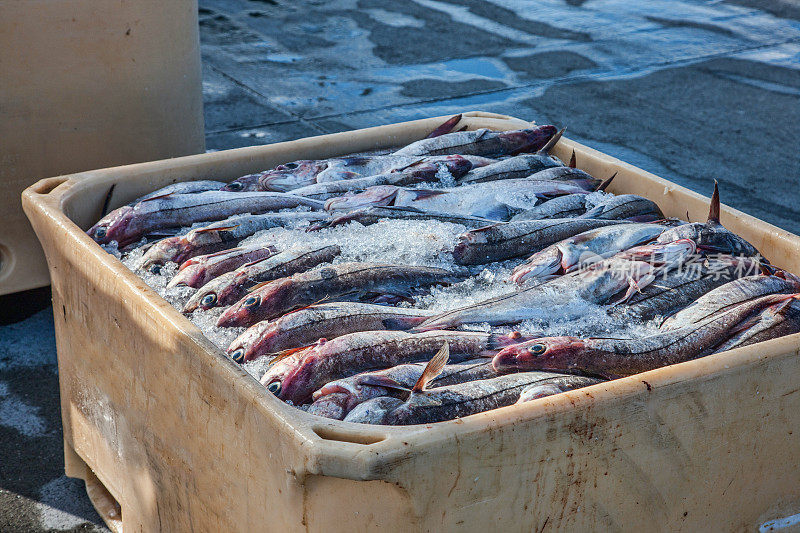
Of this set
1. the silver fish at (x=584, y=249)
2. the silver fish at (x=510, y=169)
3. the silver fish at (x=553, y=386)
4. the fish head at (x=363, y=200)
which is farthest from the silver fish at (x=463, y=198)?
the silver fish at (x=553, y=386)

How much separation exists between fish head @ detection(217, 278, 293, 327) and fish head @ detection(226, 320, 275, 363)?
99 millimetres

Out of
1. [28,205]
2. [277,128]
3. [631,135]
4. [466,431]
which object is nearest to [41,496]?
[28,205]

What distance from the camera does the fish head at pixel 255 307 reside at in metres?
2.46

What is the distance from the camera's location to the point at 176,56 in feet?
13.6

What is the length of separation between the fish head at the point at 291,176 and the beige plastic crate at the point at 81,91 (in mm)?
933

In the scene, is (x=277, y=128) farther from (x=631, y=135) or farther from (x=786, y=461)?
(x=786, y=461)

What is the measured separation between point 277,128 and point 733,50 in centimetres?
572

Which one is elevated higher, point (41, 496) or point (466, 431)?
point (466, 431)

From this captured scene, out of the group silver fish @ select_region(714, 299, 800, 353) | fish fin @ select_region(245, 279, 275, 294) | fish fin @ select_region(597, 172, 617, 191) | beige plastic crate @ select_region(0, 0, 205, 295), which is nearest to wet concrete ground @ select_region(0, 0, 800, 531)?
beige plastic crate @ select_region(0, 0, 205, 295)

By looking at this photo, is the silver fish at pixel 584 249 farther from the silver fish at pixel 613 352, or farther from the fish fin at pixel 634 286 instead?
the silver fish at pixel 613 352

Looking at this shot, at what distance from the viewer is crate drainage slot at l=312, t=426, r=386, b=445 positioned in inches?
67.2

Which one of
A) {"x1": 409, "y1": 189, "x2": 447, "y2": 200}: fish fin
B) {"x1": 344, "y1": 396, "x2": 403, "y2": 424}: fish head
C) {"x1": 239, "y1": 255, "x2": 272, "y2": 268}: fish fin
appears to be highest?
{"x1": 344, "y1": 396, "x2": 403, "y2": 424}: fish head

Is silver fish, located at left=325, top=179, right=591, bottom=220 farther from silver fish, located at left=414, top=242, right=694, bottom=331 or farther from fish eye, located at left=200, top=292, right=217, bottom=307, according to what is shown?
fish eye, located at left=200, top=292, right=217, bottom=307

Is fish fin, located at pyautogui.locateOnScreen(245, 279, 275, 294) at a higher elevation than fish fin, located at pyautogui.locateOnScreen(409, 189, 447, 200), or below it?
below
